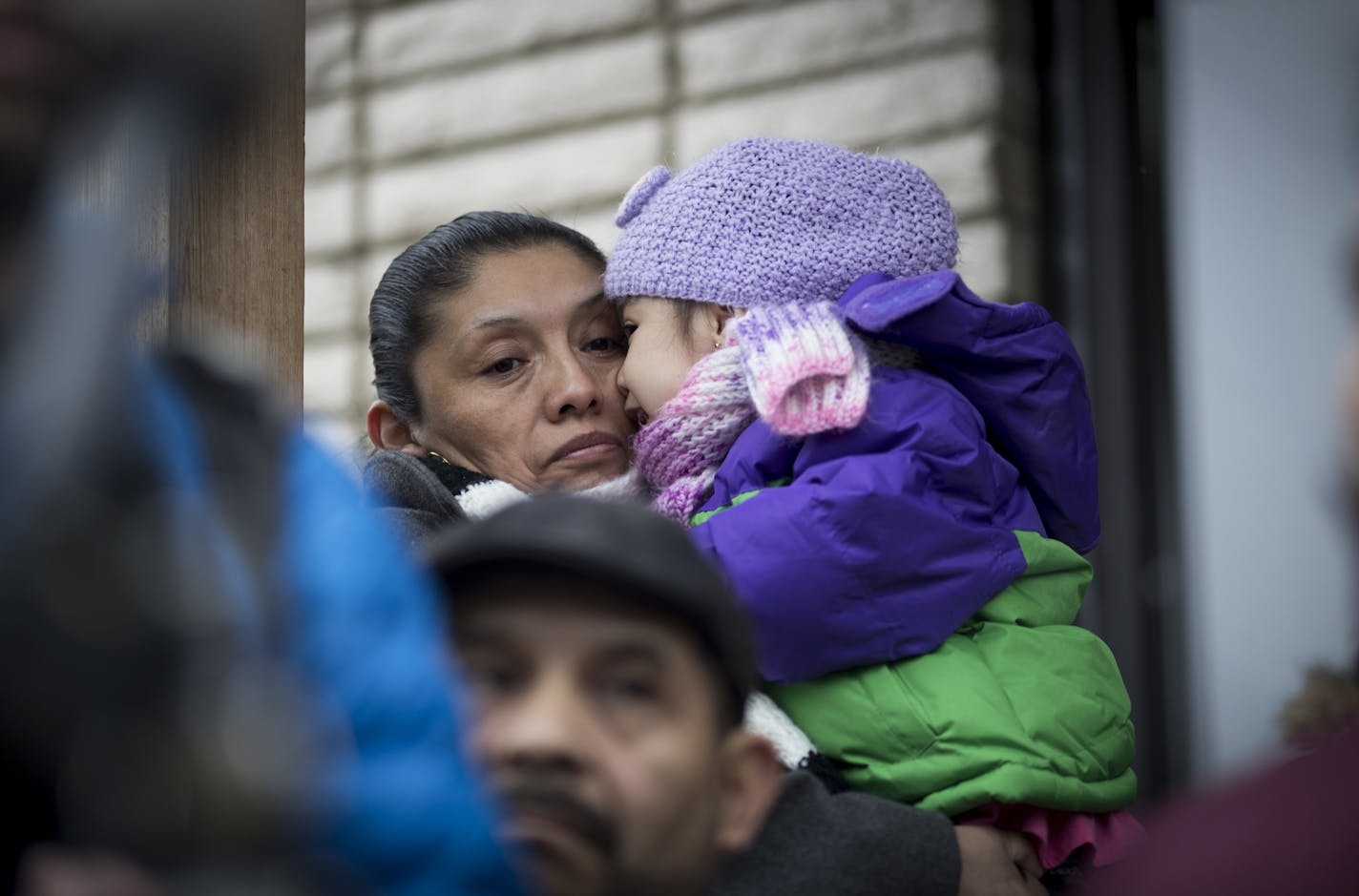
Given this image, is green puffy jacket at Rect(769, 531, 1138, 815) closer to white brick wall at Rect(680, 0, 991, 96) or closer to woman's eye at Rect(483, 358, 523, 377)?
woman's eye at Rect(483, 358, 523, 377)

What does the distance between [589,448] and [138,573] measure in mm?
1722

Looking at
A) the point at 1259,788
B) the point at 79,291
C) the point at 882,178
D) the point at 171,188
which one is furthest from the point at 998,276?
the point at 79,291

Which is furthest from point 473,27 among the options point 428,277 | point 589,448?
point 589,448

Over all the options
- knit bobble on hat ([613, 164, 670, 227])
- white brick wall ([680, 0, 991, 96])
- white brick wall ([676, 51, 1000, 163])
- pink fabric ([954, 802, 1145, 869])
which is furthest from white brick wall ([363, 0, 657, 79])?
pink fabric ([954, 802, 1145, 869])

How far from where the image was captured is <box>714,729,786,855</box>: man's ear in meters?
1.51

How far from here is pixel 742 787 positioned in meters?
1.54

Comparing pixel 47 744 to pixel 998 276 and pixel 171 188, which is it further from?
pixel 998 276

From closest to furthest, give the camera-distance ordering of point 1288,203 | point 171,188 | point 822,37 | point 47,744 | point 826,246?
point 47,744 < point 171,188 < point 826,246 < point 1288,203 < point 822,37

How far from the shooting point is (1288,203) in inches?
151

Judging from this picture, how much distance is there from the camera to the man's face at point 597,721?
4.34 feet

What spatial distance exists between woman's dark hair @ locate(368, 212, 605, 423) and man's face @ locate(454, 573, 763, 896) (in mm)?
1404

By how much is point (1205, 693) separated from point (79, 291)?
3.35 metres

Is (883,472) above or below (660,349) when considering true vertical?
below

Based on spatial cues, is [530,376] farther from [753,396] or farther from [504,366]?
[753,396]
